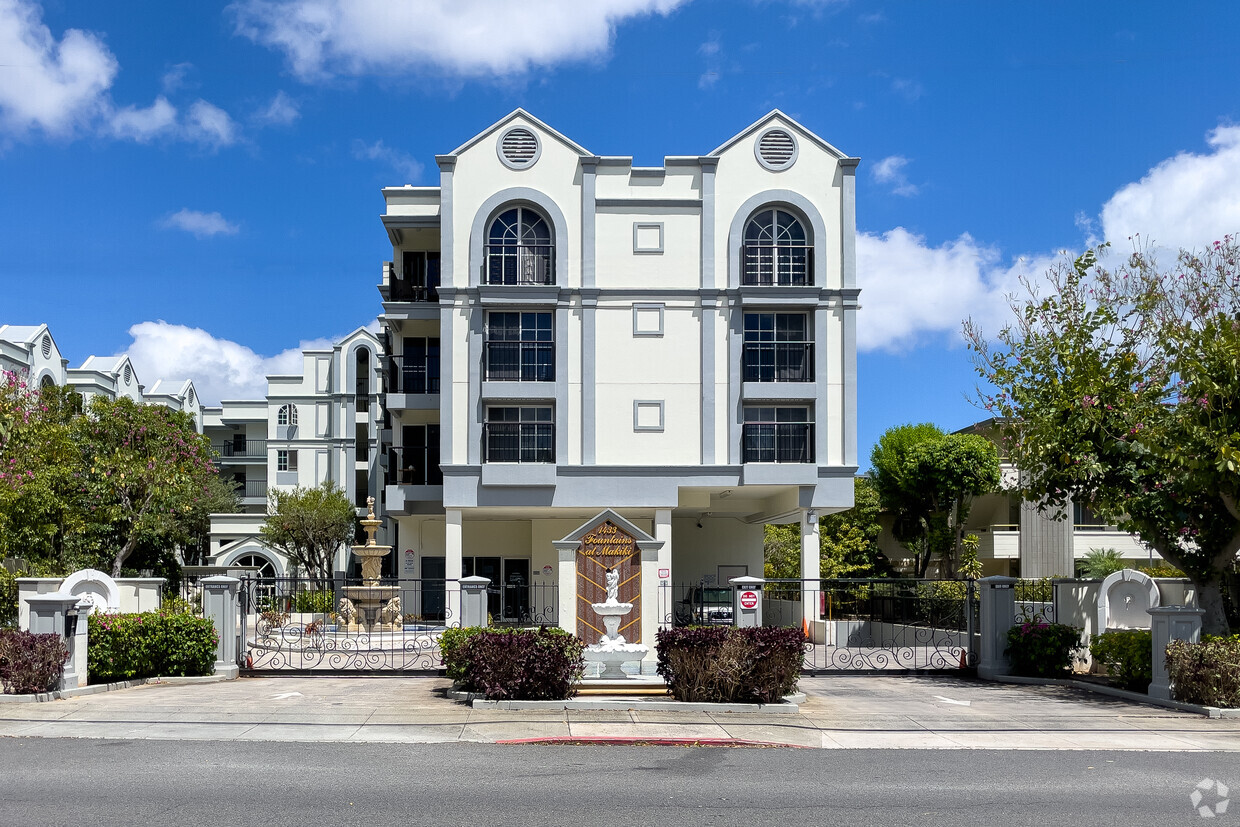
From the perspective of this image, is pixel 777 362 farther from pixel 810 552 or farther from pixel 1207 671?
pixel 1207 671

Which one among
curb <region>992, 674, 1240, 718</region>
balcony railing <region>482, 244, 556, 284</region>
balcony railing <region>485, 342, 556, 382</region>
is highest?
balcony railing <region>482, 244, 556, 284</region>

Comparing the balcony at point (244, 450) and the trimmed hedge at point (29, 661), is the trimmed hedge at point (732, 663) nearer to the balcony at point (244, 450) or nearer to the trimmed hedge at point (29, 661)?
the trimmed hedge at point (29, 661)

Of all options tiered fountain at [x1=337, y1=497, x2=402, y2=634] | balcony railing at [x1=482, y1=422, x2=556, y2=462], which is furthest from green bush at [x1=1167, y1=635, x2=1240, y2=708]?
balcony railing at [x1=482, y1=422, x2=556, y2=462]

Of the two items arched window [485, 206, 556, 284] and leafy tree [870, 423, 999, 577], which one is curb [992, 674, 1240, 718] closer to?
arched window [485, 206, 556, 284]

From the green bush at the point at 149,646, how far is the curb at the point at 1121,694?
14638 mm

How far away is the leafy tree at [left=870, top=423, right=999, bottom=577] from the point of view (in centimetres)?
4822

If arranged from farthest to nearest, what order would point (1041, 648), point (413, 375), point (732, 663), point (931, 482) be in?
point (931, 482), point (413, 375), point (1041, 648), point (732, 663)

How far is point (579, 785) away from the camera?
10961mm

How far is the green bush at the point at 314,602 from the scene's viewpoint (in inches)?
1595

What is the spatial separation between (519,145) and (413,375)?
9.38 meters

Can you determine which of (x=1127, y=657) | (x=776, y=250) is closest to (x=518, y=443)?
(x=776, y=250)

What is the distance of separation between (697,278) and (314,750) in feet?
84.1

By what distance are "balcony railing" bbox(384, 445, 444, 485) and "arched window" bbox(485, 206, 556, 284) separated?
7.28 metres

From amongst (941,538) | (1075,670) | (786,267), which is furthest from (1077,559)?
(1075,670)
